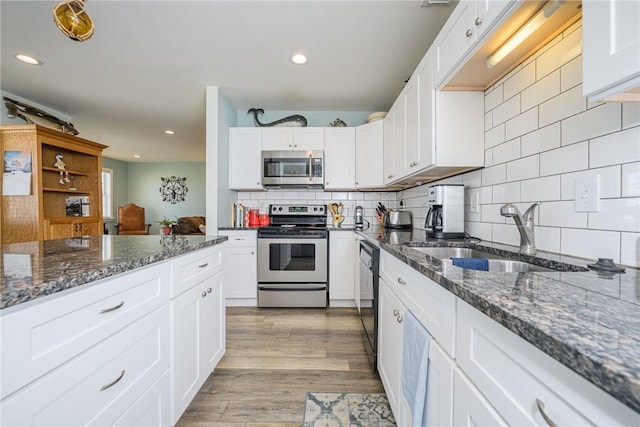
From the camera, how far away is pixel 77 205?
378cm

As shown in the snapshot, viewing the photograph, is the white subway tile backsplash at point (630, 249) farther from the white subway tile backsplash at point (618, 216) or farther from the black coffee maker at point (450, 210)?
the black coffee maker at point (450, 210)

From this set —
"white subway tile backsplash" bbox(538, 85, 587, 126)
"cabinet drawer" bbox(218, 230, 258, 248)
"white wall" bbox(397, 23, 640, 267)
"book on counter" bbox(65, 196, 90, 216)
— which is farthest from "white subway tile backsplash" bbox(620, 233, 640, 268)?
"book on counter" bbox(65, 196, 90, 216)

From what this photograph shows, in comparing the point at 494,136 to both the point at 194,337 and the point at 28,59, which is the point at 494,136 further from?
the point at 28,59

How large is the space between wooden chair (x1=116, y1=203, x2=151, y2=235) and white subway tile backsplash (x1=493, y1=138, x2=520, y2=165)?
7.63 m

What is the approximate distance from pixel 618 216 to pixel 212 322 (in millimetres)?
1921

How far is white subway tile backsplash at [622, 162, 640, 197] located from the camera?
2.67 ft

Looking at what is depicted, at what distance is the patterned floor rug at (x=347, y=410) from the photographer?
1356mm

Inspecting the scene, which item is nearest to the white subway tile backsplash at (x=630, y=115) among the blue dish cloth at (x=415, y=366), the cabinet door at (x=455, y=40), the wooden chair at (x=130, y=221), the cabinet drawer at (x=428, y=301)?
the cabinet door at (x=455, y=40)

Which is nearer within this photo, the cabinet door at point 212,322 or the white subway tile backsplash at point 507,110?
the white subway tile backsplash at point 507,110

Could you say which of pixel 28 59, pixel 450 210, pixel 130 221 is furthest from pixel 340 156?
pixel 130 221

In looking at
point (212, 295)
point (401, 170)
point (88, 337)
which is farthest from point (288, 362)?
point (401, 170)

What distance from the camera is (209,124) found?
2.84 meters

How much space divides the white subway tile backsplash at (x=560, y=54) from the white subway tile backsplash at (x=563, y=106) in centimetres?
13

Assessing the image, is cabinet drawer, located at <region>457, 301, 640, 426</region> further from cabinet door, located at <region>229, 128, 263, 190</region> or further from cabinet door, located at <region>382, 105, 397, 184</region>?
cabinet door, located at <region>229, 128, 263, 190</region>
